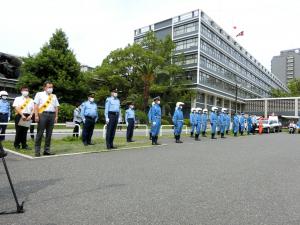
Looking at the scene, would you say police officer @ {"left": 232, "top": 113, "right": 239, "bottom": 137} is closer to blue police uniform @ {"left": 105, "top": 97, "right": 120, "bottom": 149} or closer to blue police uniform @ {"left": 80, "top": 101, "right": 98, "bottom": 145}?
blue police uniform @ {"left": 80, "top": 101, "right": 98, "bottom": 145}

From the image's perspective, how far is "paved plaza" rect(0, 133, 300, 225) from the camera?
12.4ft

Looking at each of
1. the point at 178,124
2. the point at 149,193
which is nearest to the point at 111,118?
the point at 178,124

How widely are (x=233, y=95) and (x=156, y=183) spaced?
75.2m

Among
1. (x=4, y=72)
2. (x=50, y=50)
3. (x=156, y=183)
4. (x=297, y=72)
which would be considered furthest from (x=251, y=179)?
(x=297, y=72)

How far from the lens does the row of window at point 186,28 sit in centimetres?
5953

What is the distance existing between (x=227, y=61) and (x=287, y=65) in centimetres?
12031

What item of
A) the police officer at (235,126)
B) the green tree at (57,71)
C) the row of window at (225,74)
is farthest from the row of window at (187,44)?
the police officer at (235,126)

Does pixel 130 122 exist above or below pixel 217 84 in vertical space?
below

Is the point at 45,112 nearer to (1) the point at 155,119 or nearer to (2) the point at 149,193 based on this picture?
(2) the point at 149,193

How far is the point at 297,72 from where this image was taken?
175 meters

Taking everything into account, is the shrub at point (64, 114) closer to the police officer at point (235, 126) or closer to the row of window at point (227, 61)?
the police officer at point (235, 126)

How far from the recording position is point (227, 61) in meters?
75.4

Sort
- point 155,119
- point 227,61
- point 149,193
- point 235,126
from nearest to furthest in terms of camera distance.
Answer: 1. point 149,193
2. point 155,119
3. point 235,126
4. point 227,61

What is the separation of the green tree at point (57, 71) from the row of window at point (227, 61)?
2826cm
